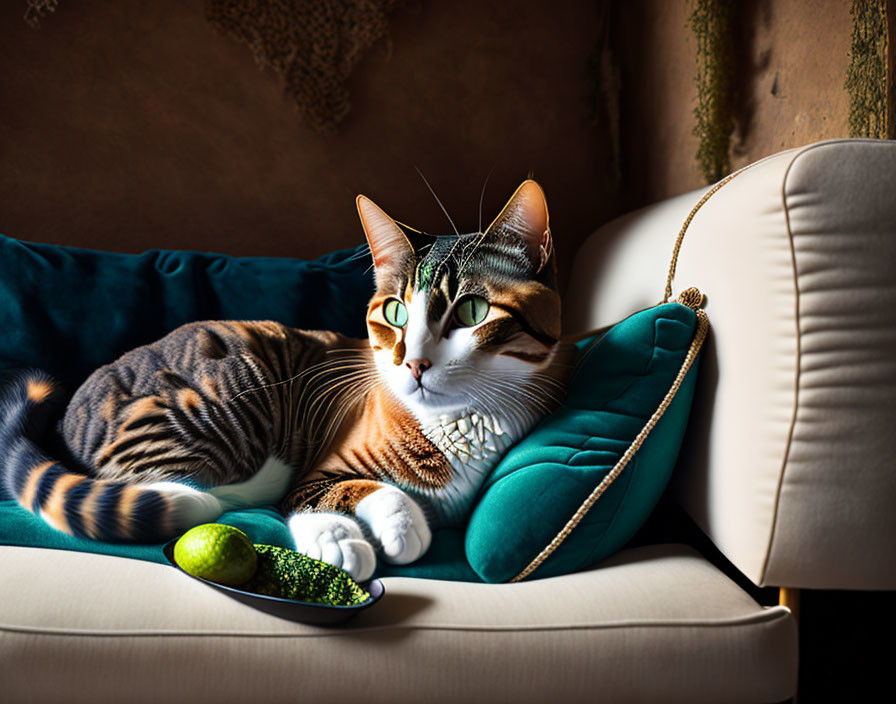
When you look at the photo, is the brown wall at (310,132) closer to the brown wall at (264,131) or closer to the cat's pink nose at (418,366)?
the brown wall at (264,131)

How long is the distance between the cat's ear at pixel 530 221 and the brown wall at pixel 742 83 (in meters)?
0.63

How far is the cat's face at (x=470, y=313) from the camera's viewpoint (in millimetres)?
957

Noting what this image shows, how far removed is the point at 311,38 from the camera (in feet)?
6.11

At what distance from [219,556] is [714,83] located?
1463mm

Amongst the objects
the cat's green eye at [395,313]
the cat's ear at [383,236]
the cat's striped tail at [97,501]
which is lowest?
the cat's striped tail at [97,501]

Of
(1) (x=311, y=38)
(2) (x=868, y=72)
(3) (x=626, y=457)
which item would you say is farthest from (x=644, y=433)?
(1) (x=311, y=38)

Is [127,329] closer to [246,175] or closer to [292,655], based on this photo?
[246,175]

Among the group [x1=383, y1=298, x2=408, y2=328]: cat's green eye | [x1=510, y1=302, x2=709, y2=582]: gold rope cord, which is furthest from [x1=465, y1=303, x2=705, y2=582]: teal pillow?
[x1=383, y1=298, x2=408, y2=328]: cat's green eye

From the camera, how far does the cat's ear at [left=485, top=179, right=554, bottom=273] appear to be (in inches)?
39.0

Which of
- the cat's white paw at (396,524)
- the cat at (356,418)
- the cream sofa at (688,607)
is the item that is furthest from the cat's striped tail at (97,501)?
the cat's white paw at (396,524)

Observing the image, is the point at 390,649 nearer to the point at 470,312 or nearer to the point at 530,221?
the point at 470,312

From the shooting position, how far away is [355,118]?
195cm

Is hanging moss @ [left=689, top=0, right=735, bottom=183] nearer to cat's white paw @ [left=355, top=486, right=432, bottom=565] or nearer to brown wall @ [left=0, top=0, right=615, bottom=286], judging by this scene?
brown wall @ [left=0, top=0, right=615, bottom=286]

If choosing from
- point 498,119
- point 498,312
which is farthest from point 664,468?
point 498,119
